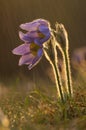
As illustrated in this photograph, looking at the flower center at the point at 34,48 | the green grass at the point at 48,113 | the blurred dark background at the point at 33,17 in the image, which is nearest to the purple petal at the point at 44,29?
the flower center at the point at 34,48

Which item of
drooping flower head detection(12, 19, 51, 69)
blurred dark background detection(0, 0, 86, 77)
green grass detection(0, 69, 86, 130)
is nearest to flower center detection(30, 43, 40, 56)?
drooping flower head detection(12, 19, 51, 69)

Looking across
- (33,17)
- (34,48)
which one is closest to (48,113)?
(34,48)

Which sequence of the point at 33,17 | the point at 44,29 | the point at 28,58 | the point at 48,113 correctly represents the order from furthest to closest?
1. the point at 33,17
2. the point at 28,58
3. the point at 44,29
4. the point at 48,113

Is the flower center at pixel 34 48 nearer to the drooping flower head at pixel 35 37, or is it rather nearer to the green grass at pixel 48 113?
the drooping flower head at pixel 35 37

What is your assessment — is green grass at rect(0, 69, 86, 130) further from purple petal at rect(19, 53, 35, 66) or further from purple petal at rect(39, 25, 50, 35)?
purple petal at rect(39, 25, 50, 35)

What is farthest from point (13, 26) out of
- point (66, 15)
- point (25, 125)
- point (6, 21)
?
point (25, 125)

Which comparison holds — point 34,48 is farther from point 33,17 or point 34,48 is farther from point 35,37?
point 33,17

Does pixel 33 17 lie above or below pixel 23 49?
above

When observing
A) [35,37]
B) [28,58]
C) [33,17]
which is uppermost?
[33,17]

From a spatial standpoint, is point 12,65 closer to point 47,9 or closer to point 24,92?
point 47,9
